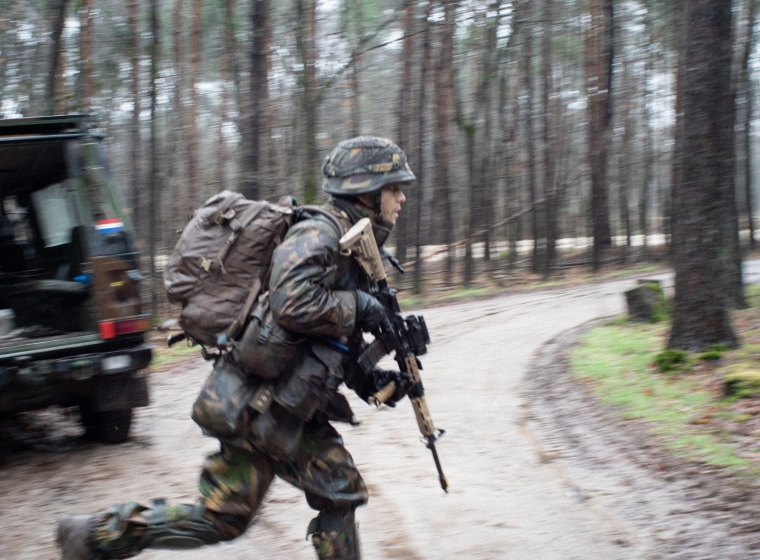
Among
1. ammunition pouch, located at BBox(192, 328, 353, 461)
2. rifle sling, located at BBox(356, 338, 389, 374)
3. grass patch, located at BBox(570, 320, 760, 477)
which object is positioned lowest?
grass patch, located at BBox(570, 320, 760, 477)

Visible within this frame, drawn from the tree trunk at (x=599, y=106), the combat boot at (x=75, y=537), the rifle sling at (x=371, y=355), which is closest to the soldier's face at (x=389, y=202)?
the rifle sling at (x=371, y=355)

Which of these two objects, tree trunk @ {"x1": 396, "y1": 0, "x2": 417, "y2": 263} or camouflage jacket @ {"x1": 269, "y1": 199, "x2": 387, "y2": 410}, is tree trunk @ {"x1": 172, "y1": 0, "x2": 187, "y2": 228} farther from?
camouflage jacket @ {"x1": 269, "y1": 199, "x2": 387, "y2": 410}

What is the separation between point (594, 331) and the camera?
10.3 metres

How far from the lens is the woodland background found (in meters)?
7.48

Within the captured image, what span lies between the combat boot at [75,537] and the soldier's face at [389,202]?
1847mm

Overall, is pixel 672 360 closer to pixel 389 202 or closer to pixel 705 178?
pixel 705 178

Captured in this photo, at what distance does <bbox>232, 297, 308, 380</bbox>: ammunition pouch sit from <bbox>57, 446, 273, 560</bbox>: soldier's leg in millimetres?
432

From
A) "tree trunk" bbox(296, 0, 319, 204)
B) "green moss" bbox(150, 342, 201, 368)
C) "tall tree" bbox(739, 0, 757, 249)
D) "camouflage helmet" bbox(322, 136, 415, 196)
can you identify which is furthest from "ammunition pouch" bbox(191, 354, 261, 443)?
"tall tree" bbox(739, 0, 757, 249)

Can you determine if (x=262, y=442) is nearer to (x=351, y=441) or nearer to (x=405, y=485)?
(x=405, y=485)

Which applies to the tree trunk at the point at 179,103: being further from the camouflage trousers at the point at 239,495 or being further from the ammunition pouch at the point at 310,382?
the ammunition pouch at the point at 310,382

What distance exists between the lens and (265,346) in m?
3.18

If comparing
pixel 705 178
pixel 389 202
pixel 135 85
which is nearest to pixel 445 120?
pixel 135 85

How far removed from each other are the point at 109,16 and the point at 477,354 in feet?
52.7

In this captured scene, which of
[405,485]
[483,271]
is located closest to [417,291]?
[483,271]
